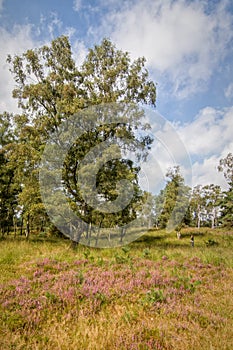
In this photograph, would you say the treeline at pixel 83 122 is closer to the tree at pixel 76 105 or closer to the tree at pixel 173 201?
the tree at pixel 76 105

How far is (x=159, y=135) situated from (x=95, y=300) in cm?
1223

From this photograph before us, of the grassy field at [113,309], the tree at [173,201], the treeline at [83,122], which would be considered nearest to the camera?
the grassy field at [113,309]

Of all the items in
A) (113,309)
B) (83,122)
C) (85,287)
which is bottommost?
(113,309)

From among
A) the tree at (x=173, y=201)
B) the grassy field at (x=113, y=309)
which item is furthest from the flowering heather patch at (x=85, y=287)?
the tree at (x=173, y=201)

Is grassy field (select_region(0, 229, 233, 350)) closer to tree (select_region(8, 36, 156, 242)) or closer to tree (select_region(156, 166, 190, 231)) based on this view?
tree (select_region(8, 36, 156, 242))

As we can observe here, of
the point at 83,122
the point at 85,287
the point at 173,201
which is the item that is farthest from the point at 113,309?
the point at 173,201

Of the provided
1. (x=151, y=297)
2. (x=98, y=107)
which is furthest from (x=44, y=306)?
(x=98, y=107)

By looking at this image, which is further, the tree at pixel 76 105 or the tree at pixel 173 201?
the tree at pixel 173 201

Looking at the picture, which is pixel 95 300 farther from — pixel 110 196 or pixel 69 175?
pixel 69 175

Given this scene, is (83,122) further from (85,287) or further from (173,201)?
(173,201)

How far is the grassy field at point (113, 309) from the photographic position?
12.5ft

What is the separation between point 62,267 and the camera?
8.41 metres

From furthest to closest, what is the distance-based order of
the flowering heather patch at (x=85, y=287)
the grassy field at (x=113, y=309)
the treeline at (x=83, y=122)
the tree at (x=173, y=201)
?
1. the tree at (x=173, y=201)
2. the treeline at (x=83, y=122)
3. the flowering heather patch at (x=85, y=287)
4. the grassy field at (x=113, y=309)

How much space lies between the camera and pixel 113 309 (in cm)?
511
